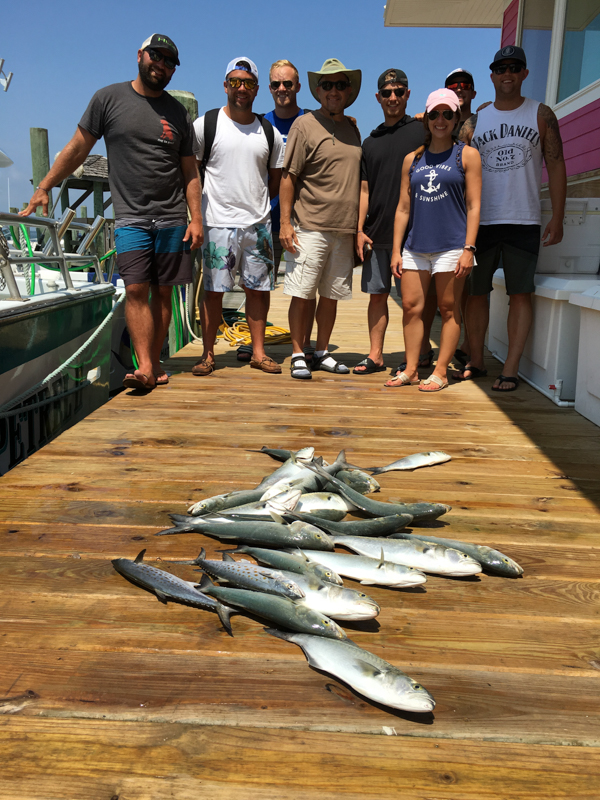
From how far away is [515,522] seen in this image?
8.75ft

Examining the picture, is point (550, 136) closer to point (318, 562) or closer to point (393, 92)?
point (393, 92)

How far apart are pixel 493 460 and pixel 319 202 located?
248 centimetres

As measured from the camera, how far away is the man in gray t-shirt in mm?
4301

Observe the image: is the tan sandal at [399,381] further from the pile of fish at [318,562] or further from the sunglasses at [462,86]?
the sunglasses at [462,86]

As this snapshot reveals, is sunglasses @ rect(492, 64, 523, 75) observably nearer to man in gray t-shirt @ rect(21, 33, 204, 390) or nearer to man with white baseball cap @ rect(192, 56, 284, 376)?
man with white baseball cap @ rect(192, 56, 284, 376)

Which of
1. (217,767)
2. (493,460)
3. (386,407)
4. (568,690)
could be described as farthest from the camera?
(386,407)

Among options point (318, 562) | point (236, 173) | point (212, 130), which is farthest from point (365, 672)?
point (212, 130)

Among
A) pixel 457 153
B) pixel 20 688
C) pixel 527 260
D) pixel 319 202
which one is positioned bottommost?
pixel 20 688

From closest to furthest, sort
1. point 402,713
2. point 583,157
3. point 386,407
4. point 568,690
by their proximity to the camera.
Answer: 1. point 402,713
2. point 568,690
3. point 386,407
4. point 583,157

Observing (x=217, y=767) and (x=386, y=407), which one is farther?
(x=386, y=407)

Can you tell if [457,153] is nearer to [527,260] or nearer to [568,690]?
[527,260]

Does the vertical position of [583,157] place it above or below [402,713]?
above

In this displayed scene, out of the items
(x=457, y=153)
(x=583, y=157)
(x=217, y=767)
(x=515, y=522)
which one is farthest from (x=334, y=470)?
(x=583, y=157)

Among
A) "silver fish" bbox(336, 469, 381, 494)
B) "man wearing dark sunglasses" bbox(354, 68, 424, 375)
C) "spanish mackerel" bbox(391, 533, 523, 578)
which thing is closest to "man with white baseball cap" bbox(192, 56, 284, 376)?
"man wearing dark sunglasses" bbox(354, 68, 424, 375)
